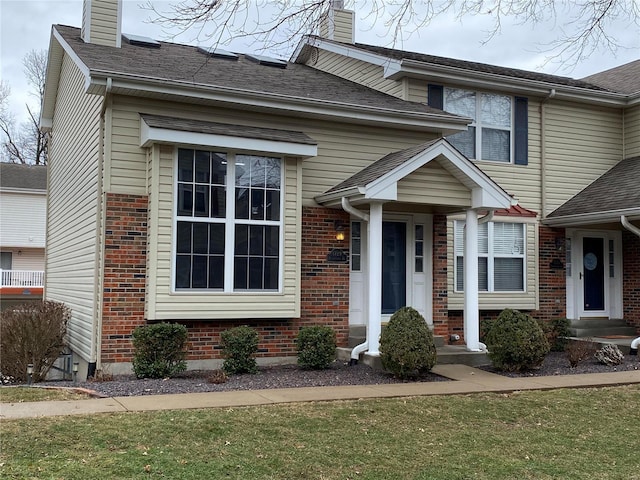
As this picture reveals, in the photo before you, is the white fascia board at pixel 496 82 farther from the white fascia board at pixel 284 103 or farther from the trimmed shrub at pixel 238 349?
the trimmed shrub at pixel 238 349

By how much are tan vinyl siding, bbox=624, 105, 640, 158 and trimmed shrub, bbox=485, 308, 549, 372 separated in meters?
6.77

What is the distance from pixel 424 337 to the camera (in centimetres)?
941

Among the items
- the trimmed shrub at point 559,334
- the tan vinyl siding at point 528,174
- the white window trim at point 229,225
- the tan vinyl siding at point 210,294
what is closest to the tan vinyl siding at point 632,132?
the tan vinyl siding at point 528,174

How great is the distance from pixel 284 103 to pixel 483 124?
16.2 ft

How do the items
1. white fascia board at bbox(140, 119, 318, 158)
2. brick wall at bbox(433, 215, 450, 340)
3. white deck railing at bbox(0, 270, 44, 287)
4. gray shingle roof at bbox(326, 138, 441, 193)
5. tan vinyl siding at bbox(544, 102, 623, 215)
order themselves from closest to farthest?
white fascia board at bbox(140, 119, 318, 158)
gray shingle roof at bbox(326, 138, 441, 193)
brick wall at bbox(433, 215, 450, 340)
tan vinyl siding at bbox(544, 102, 623, 215)
white deck railing at bbox(0, 270, 44, 287)

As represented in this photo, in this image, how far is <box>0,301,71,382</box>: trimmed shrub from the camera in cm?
991

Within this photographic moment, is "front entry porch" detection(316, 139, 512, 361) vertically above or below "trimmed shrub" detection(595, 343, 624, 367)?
above

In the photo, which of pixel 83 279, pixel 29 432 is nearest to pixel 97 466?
pixel 29 432

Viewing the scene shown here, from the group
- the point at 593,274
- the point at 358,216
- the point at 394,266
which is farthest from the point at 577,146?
the point at 358,216

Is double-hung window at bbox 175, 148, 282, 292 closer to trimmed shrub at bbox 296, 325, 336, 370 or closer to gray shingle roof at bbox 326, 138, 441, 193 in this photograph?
trimmed shrub at bbox 296, 325, 336, 370

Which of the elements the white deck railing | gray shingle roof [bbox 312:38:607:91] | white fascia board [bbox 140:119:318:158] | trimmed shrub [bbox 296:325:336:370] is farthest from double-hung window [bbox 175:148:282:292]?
the white deck railing

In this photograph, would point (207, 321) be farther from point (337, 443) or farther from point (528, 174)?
point (528, 174)

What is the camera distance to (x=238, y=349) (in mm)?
9625

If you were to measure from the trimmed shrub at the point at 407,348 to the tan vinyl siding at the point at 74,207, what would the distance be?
4.33 meters
